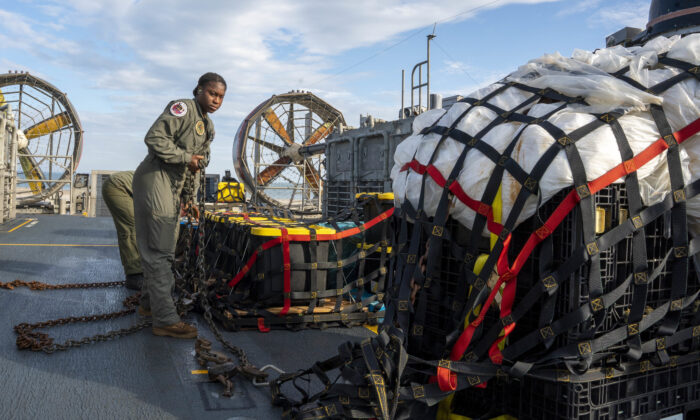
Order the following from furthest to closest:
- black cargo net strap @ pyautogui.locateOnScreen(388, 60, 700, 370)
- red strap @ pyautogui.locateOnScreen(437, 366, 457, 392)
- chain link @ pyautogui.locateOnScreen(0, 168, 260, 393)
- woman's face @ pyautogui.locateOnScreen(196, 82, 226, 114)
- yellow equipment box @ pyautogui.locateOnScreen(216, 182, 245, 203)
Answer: yellow equipment box @ pyautogui.locateOnScreen(216, 182, 245, 203) → woman's face @ pyautogui.locateOnScreen(196, 82, 226, 114) → chain link @ pyautogui.locateOnScreen(0, 168, 260, 393) → red strap @ pyautogui.locateOnScreen(437, 366, 457, 392) → black cargo net strap @ pyautogui.locateOnScreen(388, 60, 700, 370)

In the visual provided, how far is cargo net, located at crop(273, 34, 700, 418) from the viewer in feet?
6.73

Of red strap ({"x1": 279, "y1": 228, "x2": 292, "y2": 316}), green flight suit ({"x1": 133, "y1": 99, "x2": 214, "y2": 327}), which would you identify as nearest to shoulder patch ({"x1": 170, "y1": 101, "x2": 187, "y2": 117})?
green flight suit ({"x1": 133, "y1": 99, "x2": 214, "y2": 327})

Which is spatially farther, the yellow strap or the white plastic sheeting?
the yellow strap

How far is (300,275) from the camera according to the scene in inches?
173

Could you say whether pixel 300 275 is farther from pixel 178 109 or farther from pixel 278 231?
pixel 178 109

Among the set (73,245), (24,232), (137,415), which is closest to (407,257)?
(137,415)

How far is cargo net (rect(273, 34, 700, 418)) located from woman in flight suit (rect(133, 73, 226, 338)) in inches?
73.7

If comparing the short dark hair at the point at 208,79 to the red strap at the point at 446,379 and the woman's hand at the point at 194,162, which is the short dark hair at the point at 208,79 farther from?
the red strap at the point at 446,379

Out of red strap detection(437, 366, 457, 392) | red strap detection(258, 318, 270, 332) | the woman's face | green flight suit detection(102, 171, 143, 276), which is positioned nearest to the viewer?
red strap detection(437, 366, 457, 392)

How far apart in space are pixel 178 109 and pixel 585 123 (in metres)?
2.99

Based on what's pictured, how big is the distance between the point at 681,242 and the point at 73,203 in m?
26.9

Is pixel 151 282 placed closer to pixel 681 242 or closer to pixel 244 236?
pixel 244 236

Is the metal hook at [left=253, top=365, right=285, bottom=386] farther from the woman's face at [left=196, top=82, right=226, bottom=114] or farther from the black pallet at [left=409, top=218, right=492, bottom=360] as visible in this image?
the woman's face at [left=196, top=82, right=226, bottom=114]

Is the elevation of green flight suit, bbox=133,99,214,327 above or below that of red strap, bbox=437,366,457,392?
above
